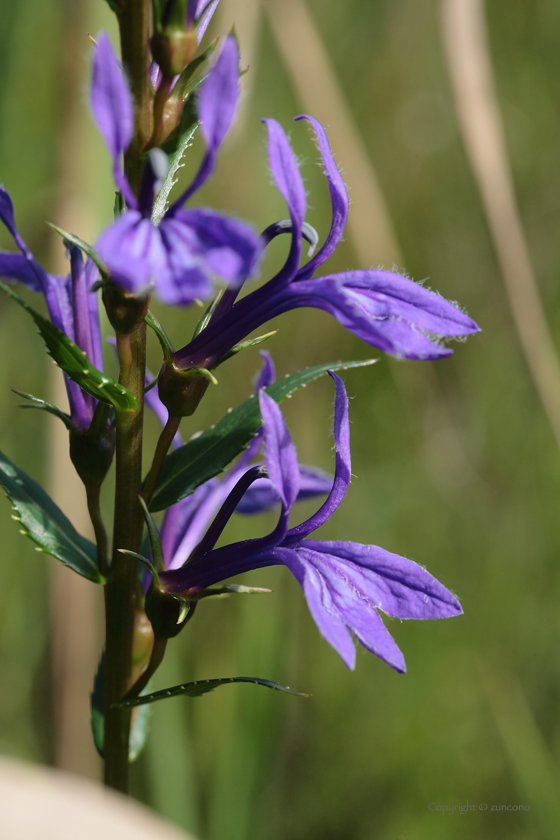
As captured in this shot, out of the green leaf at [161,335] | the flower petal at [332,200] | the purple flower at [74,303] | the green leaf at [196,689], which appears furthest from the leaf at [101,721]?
the flower petal at [332,200]

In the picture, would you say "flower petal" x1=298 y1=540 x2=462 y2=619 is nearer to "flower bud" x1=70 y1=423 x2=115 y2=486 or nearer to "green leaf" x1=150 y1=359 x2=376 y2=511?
"green leaf" x1=150 y1=359 x2=376 y2=511

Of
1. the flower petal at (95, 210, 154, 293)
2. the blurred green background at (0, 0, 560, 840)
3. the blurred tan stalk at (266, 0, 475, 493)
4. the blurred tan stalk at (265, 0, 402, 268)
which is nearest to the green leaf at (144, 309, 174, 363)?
the flower petal at (95, 210, 154, 293)

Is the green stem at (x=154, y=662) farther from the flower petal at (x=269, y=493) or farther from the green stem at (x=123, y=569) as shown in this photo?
the flower petal at (x=269, y=493)

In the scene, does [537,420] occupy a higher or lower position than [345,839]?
higher

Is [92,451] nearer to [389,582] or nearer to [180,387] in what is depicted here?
[180,387]

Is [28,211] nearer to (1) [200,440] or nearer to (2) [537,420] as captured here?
(1) [200,440]

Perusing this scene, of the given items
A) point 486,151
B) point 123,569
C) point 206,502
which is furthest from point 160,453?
point 486,151

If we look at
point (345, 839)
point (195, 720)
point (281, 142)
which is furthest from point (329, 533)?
point (281, 142)
